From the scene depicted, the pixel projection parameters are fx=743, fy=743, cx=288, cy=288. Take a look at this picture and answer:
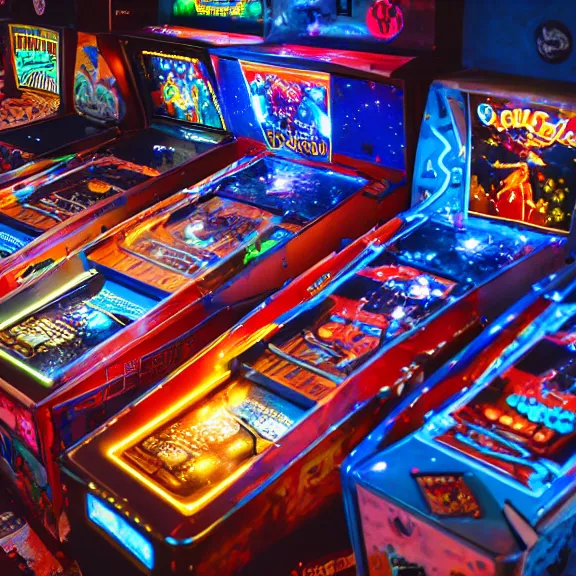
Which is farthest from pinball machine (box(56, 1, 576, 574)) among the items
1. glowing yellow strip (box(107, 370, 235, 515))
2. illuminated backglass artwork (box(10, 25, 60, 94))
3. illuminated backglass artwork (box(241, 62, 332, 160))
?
illuminated backglass artwork (box(10, 25, 60, 94))

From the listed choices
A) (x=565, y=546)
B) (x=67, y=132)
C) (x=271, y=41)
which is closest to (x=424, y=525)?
(x=565, y=546)

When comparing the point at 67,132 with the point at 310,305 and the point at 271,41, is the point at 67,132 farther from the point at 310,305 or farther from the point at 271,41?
the point at 310,305

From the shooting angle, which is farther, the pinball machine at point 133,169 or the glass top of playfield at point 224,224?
the pinball machine at point 133,169

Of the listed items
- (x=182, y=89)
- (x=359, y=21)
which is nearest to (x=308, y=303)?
(x=359, y=21)

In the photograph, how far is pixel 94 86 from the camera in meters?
4.26

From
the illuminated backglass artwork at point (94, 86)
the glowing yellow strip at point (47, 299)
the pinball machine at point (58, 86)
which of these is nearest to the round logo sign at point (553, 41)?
the glowing yellow strip at point (47, 299)

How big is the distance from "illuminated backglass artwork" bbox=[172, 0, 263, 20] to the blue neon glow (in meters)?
2.31

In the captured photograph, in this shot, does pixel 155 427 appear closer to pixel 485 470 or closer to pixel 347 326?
pixel 347 326

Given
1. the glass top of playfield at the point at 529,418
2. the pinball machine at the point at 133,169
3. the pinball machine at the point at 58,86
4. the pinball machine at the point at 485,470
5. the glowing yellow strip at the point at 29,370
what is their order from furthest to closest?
the pinball machine at the point at 58,86 < the pinball machine at the point at 133,169 < the glowing yellow strip at the point at 29,370 < the glass top of playfield at the point at 529,418 < the pinball machine at the point at 485,470

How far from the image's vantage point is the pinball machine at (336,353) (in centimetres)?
205

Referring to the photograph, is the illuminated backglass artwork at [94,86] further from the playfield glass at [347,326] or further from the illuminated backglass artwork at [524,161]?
the illuminated backglass artwork at [524,161]

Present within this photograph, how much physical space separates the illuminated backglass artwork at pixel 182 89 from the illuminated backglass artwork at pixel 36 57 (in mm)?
806

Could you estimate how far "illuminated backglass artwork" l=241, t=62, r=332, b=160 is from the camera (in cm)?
309

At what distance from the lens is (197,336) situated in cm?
280
